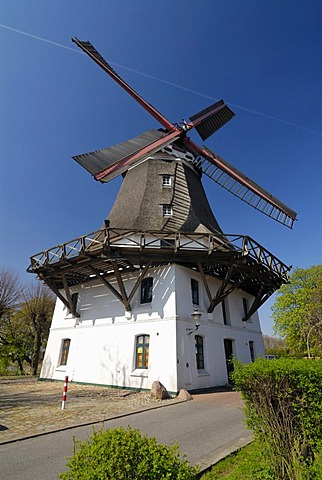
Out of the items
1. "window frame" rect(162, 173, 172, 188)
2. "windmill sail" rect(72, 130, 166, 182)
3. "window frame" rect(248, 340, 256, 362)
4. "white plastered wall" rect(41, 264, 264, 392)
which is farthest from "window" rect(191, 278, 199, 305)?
Answer: "windmill sail" rect(72, 130, 166, 182)

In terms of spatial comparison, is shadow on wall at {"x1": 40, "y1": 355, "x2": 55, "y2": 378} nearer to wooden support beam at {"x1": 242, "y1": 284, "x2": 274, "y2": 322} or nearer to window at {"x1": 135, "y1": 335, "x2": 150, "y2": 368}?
window at {"x1": 135, "y1": 335, "x2": 150, "y2": 368}

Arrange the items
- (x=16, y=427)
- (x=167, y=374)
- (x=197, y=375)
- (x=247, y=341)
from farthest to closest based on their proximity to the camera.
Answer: (x=247, y=341) < (x=197, y=375) < (x=167, y=374) < (x=16, y=427)

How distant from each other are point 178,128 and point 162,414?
56.9ft

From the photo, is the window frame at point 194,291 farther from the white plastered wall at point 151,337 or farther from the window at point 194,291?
the white plastered wall at point 151,337

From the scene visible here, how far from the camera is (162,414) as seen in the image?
7.47 metres

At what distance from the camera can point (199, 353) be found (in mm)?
12172

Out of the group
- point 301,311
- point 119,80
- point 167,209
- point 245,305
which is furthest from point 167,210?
point 301,311

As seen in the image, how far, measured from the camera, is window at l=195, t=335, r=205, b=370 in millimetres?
11992

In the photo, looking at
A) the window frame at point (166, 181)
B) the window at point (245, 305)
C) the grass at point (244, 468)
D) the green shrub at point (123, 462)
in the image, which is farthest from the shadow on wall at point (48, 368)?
the green shrub at point (123, 462)

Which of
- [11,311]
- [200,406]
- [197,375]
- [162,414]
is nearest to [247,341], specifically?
[197,375]

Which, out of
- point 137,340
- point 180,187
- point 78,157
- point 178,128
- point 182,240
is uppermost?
point 178,128

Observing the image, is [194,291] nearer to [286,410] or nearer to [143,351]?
[143,351]

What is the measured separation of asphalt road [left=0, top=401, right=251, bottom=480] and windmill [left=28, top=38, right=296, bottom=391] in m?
3.32

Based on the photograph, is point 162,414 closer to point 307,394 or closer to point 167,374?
point 167,374
